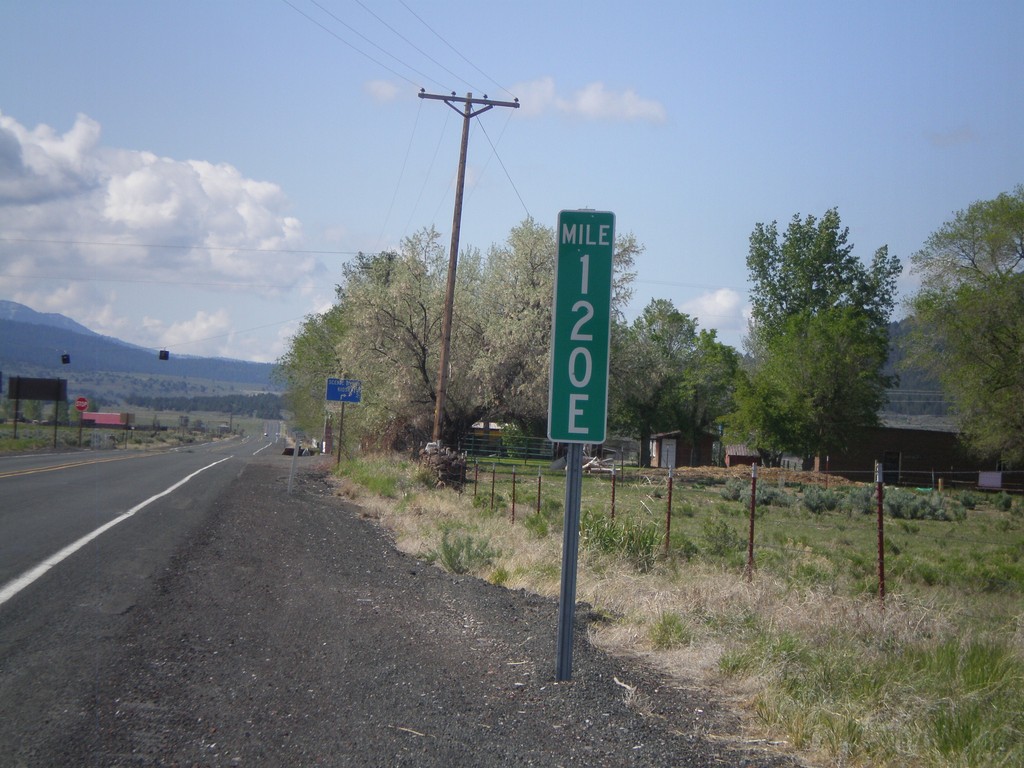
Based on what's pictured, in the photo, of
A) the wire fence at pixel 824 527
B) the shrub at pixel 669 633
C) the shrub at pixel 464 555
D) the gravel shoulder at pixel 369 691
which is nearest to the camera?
the gravel shoulder at pixel 369 691

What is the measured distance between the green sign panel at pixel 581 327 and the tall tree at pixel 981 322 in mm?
42146

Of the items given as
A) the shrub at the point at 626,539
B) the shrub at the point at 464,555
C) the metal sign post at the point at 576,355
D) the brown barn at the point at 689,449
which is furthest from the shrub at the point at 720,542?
the brown barn at the point at 689,449

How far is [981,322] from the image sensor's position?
142 ft

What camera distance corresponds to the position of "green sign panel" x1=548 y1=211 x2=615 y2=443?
626cm

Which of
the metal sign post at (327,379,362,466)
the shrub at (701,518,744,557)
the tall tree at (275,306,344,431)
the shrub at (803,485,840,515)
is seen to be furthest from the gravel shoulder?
the tall tree at (275,306,344,431)

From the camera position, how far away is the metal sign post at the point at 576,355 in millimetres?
6223

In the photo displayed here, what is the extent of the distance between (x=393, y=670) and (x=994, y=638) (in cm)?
457

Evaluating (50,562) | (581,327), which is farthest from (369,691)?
(50,562)

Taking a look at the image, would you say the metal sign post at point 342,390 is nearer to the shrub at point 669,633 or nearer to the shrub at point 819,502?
the shrub at point 819,502

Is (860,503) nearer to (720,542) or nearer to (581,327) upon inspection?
(720,542)

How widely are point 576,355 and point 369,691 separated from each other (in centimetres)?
263

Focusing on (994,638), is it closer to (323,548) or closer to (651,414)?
(323,548)

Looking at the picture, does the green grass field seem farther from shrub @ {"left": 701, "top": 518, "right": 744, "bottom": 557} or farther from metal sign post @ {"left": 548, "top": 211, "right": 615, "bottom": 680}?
metal sign post @ {"left": 548, "top": 211, "right": 615, "bottom": 680}

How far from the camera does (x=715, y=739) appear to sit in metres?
5.22
